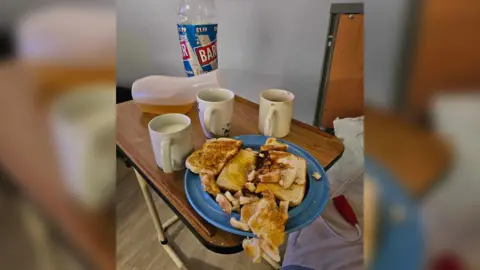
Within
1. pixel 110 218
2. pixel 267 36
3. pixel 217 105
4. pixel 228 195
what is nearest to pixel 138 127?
pixel 217 105

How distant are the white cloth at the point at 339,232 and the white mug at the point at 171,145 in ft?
1.00

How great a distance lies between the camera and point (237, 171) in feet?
1.77

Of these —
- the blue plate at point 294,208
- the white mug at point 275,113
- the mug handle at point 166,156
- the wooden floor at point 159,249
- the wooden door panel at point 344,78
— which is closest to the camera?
the blue plate at point 294,208

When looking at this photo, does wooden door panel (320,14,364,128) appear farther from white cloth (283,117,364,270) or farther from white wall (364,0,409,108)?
white wall (364,0,409,108)

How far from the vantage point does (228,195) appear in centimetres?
49

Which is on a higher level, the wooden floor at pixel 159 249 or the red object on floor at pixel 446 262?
the red object on floor at pixel 446 262

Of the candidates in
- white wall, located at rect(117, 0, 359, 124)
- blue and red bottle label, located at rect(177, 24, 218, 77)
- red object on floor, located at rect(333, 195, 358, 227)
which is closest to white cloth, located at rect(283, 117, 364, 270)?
red object on floor, located at rect(333, 195, 358, 227)

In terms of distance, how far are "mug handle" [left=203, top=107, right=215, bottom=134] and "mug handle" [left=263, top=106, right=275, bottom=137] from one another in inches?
4.5

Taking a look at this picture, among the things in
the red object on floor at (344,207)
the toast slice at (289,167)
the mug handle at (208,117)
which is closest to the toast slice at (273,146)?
the toast slice at (289,167)

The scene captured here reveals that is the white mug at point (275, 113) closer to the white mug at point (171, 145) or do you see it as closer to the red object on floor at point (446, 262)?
the white mug at point (171, 145)

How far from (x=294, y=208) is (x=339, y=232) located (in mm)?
301

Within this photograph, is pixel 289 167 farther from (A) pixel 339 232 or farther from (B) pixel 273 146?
(A) pixel 339 232

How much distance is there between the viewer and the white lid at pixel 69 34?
0.12 meters

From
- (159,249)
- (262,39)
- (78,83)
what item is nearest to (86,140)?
(78,83)
